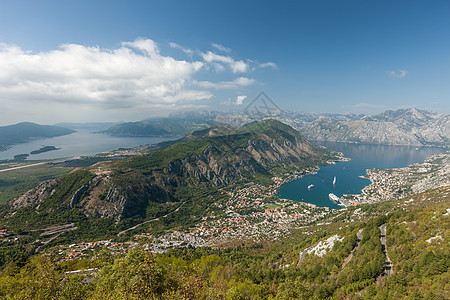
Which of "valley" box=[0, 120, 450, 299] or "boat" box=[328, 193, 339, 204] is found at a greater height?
"valley" box=[0, 120, 450, 299]

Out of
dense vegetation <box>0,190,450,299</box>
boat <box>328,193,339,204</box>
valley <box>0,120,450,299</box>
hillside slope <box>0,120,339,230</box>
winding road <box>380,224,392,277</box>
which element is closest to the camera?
dense vegetation <box>0,190,450,299</box>

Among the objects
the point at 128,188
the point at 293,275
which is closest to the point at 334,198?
the point at 293,275

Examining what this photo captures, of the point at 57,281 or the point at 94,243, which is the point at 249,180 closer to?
the point at 94,243

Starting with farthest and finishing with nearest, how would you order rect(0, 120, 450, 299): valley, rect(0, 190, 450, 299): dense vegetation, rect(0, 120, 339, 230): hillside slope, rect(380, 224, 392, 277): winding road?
rect(0, 120, 339, 230): hillside slope, rect(380, 224, 392, 277): winding road, rect(0, 120, 450, 299): valley, rect(0, 190, 450, 299): dense vegetation

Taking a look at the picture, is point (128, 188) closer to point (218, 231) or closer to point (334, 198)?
point (218, 231)

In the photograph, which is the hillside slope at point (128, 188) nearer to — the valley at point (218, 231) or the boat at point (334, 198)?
the valley at point (218, 231)

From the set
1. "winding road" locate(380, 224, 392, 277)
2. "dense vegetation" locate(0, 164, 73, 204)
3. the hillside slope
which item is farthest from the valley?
"dense vegetation" locate(0, 164, 73, 204)

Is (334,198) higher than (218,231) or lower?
higher

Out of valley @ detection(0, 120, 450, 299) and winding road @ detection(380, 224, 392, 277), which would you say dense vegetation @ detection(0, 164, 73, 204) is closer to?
valley @ detection(0, 120, 450, 299)

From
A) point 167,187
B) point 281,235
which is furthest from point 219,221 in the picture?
point 167,187

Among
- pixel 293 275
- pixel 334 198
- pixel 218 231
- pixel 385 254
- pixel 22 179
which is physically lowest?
pixel 218 231

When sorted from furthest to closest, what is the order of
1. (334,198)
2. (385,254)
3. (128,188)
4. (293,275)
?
(334,198) < (128,188) < (293,275) < (385,254)

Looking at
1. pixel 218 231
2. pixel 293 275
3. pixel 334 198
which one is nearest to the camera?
pixel 293 275

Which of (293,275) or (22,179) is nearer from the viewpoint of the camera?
(293,275)
